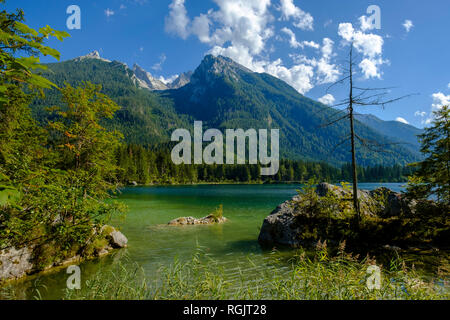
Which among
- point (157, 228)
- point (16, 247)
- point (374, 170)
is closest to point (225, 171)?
point (374, 170)

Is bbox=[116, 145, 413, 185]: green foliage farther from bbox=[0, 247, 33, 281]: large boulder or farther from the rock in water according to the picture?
bbox=[0, 247, 33, 281]: large boulder

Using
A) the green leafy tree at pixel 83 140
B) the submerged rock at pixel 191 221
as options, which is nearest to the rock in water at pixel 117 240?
the green leafy tree at pixel 83 140

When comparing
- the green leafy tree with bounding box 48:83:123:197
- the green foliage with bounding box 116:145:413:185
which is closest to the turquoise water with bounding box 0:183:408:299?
the green leafy tree with bounding box 48:83:123:197

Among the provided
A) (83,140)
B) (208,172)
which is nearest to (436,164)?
(83,140)

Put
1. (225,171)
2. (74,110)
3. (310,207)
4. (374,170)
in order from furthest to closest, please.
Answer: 1. (374,170)
2. (225,171)
3. (310,207)
4. (74,110)

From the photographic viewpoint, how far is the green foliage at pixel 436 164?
14.8 metres

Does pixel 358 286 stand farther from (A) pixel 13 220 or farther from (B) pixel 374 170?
(B) pixel 374 170

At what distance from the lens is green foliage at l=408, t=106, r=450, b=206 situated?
14.8m

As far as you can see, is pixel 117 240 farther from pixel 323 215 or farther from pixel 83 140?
pixel 323 215

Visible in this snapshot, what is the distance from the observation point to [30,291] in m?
9.43

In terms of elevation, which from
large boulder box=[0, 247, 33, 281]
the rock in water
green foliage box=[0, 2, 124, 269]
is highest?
green foliage box=[0, 2, 124, 269]

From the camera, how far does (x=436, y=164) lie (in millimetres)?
15203

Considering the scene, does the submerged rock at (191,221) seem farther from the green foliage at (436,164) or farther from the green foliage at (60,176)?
the green foliage at (436,164)
